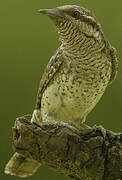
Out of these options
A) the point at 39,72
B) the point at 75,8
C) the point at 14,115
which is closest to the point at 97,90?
the point at 75,8

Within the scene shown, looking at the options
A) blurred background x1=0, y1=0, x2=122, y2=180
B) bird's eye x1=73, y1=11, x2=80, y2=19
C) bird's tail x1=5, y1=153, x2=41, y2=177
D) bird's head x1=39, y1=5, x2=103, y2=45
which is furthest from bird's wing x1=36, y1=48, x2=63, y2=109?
blurred background x1=0, y1=0, x2=122, y2=180

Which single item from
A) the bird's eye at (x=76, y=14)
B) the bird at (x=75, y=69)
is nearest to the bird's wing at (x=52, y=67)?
the bird at (x=75, y=69)

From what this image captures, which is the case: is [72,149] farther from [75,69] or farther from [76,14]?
[76,14]

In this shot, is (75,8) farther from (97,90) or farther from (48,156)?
(48,156)

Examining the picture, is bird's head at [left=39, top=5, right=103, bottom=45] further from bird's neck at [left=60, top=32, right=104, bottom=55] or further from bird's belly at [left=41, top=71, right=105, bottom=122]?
bird's belly at [left=41, top=71, right=105, bottom=122]

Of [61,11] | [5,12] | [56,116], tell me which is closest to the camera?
[61,11]

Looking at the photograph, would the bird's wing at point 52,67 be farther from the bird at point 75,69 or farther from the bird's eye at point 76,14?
the bird's eye at point 76,14

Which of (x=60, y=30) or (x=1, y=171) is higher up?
(x=60, y=30)

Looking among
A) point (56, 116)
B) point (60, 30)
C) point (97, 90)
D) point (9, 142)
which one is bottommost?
point (9, 142)

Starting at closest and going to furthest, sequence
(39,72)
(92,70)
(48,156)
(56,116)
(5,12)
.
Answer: (48,156) < (92,70) < (56,116) < (5,12) < (39,72)
